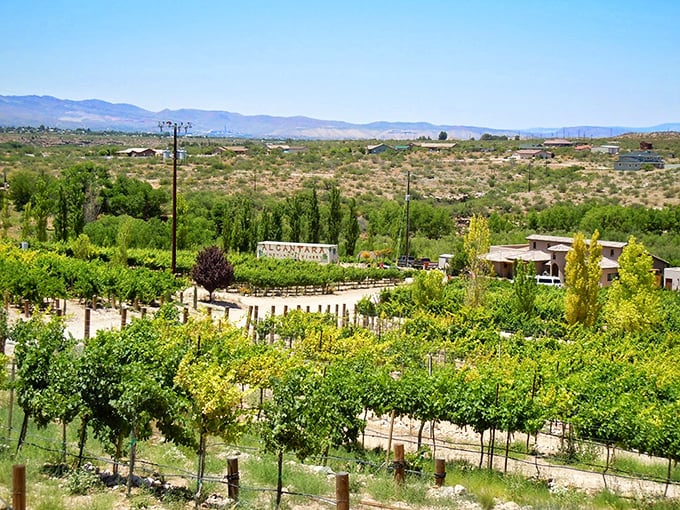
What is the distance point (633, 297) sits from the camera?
30609mm

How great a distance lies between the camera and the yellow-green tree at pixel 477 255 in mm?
33344

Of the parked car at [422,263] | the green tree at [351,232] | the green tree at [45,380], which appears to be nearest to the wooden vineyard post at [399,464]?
the green tree at [45,380]

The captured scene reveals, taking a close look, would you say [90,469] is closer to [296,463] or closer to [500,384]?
[296,463]

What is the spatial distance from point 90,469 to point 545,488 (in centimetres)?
835

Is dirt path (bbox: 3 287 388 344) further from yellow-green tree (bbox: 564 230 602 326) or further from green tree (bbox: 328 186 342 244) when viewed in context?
green tree (bbox: 328 186 342 244)

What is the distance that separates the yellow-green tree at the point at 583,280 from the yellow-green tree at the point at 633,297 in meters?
0.73

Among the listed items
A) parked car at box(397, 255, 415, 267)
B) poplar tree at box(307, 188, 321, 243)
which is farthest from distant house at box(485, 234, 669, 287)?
poplar tree at box(307, 188, 321, 243)

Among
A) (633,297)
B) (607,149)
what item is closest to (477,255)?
(633,297)

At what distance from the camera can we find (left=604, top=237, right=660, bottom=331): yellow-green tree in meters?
29.9

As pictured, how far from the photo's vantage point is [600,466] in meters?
16.7

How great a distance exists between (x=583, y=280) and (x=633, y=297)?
6.10ft

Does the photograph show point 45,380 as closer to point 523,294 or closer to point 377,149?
point 523,294

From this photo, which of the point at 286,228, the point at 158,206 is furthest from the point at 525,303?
the point at 158,206

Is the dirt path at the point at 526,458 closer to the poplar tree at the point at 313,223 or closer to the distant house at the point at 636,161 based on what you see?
the poplar tree at the point at 313,223
